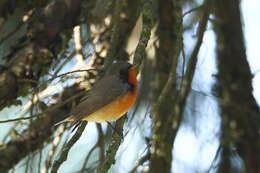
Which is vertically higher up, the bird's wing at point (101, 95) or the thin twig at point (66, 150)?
the bird's wing at point (101, 95)

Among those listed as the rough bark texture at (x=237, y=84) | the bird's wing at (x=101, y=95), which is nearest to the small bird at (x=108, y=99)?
the bird's wing at (x=101, y=95)

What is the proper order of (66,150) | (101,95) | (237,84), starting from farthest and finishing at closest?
(101,95) → (237,84) → (66,150)

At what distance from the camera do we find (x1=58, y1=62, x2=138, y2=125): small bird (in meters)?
4.14

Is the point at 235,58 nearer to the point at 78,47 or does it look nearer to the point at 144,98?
the point at 144,98

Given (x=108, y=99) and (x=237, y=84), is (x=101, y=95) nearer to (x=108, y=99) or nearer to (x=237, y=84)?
(x=108, y=99)

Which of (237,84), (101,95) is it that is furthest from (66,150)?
(237,84)

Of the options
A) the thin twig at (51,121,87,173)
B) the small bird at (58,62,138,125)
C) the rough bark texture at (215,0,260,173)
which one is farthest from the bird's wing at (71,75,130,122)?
the rough bark texture at (215,0,260,173)

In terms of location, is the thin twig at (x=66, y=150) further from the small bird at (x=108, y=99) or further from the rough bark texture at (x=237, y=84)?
the rough bark texture at (x=237, y=84)

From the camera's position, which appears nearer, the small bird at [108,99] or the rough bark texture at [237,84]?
the rough bark texture at [237,84]

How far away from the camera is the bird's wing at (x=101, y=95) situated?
4.17 meters

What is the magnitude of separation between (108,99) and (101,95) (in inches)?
3.9

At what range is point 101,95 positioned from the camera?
14.1 ft

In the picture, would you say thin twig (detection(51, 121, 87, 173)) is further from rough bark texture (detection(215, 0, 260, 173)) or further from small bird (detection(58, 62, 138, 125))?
rough bark texture (detection(215, 0, 260, 173))

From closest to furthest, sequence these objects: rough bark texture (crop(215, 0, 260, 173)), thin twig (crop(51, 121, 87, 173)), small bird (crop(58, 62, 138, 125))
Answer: thin twig (crop(51, 121, 87, 173)), rough bark texture (crop(215, 0, 260, 173)), small bird (crop(58, 62, 138, 125))
